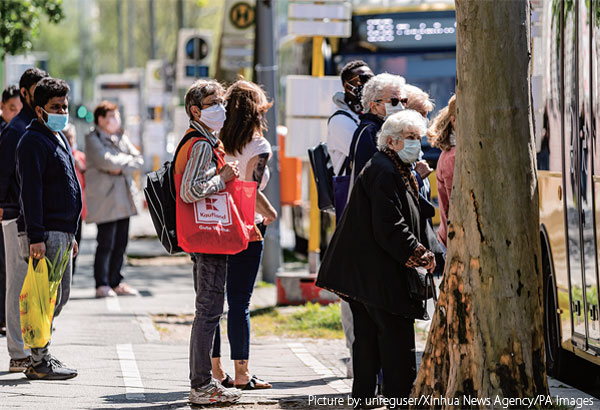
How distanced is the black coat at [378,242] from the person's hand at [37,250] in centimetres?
220

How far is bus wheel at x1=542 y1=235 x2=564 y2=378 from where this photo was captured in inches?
340

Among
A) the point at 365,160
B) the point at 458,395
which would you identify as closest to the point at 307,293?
the point at 365,160

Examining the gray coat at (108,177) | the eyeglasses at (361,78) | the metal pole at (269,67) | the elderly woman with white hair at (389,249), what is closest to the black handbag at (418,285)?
the elderly woman with white hair at (389,249)

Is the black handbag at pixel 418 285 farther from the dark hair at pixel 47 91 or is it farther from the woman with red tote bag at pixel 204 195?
the dark hair at pixel 47 91

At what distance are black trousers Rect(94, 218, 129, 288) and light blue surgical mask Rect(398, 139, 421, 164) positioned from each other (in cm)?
731

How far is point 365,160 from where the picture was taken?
7586mm

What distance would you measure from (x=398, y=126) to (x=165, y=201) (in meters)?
1.49

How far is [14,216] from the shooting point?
895 cm

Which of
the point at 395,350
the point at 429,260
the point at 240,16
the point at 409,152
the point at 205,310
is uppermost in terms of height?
the point at 240,16

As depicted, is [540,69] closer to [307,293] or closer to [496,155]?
[496,155]

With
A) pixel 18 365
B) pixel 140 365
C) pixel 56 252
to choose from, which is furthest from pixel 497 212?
pixel 18 365

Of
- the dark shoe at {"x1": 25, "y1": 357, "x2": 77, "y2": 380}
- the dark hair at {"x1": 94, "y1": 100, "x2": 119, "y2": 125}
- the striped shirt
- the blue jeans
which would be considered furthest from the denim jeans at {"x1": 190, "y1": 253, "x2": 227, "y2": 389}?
the dark hair at {"x1": 94, "y1": 100, "x2": 119, "y2": 125}

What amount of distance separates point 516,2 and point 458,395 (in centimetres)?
194

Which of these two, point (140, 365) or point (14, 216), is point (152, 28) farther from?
point (140, 365)
